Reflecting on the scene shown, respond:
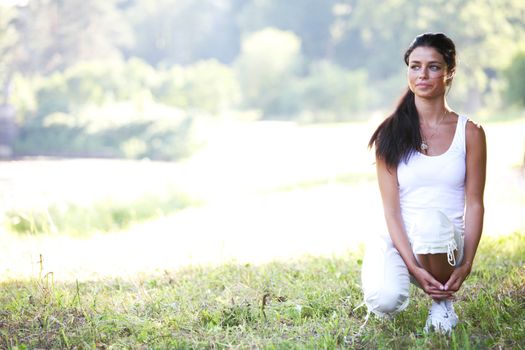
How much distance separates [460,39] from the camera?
38688mm

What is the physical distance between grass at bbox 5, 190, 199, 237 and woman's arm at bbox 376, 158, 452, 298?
482cm

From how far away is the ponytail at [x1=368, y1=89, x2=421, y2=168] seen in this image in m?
2.84

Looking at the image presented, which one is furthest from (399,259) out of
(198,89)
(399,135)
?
(198,89)

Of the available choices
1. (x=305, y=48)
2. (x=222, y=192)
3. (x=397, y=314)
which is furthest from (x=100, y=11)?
(x=397, y=314)

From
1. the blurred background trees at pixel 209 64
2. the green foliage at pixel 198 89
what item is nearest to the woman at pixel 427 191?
the blurred background trees at pixel 209 64

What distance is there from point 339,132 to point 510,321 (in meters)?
23.0

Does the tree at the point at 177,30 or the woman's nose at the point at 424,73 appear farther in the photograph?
the tree at the point at 177,30

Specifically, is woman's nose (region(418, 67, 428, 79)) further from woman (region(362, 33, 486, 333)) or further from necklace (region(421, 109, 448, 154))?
necklace (region(421, 109, 448, 154))

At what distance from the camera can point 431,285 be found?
267 centimetres

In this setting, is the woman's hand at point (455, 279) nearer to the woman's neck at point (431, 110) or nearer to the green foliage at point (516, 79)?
the woman's neck at point (431, 110)

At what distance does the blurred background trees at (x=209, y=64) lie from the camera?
2339cm

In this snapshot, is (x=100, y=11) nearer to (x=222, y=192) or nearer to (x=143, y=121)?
(x=143, y=121)

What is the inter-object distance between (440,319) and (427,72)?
3.66 ft

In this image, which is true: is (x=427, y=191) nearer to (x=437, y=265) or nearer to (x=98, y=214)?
(x=437, y=265)
